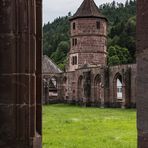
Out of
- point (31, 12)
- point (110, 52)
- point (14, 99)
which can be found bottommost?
point (14, 99)

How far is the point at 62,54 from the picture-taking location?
269 ft

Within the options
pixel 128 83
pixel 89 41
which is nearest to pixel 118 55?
pixel 89 41

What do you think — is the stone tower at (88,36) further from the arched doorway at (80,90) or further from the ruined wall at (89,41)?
the arched doorway at (80,90)

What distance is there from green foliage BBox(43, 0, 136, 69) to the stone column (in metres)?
57.3

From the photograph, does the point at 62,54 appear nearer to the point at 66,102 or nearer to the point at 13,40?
the point at 66,102

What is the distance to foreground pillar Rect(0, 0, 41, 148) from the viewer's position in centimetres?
515

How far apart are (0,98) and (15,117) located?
270 mm

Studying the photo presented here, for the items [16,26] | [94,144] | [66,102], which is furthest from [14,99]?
[66,102]

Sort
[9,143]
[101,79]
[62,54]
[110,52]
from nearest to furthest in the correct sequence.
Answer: [9,143] → [101,79] → [110,52] → [62,54]

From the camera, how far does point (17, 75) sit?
5.16 meters

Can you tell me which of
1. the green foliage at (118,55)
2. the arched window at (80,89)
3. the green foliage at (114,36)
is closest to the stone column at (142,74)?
the arched window at (80,89)

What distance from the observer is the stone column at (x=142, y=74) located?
10.8 ft

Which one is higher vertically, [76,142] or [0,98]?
[0,98]

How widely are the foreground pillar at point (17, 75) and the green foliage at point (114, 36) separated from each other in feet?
182
